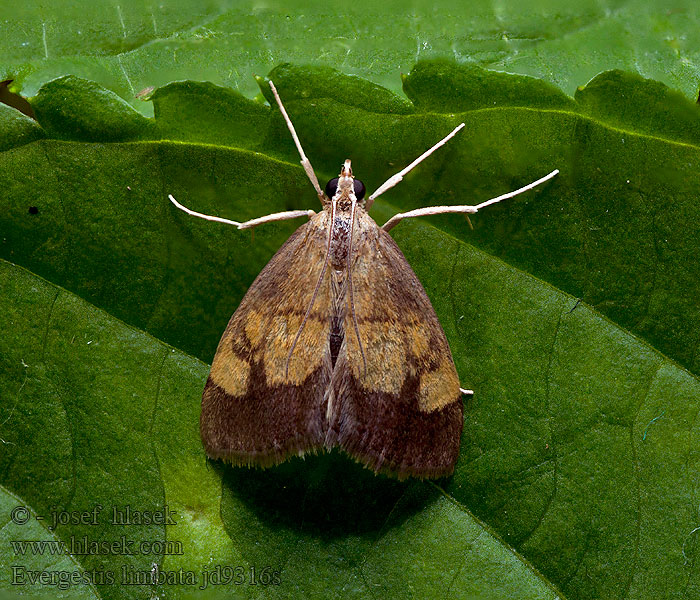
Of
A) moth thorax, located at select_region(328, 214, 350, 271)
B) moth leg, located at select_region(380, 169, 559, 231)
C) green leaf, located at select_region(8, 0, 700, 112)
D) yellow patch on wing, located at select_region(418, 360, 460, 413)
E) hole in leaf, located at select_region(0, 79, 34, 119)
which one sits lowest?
yellow patch on wing, located at select_region(418, 360, 460, 413)

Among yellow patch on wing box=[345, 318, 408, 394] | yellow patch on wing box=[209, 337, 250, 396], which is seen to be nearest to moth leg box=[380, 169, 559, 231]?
yellow patch on wing box=[345, 318, 408, 394]

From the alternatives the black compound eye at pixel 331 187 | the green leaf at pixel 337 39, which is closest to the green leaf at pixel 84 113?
the green leaf at pixel 337 39

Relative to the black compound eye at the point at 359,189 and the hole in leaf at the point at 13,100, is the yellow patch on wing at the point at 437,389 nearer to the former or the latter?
the black compound eye at the point at 359,189

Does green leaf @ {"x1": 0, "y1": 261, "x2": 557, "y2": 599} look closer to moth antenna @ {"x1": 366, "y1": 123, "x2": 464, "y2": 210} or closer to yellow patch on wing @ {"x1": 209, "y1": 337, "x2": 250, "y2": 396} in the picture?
yellow patch on wing @ {"x1": 209, "y1": 337, "x2": 250, "y2": 396}

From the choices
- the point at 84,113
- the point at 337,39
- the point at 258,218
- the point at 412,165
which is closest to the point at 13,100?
the point at 84,113

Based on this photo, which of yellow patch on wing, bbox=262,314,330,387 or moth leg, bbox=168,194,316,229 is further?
moth leg, bbox=168,194,316,229

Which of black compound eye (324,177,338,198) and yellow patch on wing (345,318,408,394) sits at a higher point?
black compound eye (324,177,338,198)

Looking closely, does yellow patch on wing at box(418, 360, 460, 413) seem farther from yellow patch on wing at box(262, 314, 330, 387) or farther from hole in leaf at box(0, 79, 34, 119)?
hole in leaf at box(0, 79, 34, 119)
